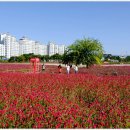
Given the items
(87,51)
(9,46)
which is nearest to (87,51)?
(87,51)

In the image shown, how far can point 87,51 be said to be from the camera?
26.7 metres

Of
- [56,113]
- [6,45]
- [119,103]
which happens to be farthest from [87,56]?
[6,45]

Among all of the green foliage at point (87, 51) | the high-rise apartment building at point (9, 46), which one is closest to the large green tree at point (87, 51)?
the green foliage at point (87, 51)

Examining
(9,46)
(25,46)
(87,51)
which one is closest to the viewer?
(87,51)

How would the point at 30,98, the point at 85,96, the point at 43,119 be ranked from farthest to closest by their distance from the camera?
the point at 85,96 < the point at 30,98 < the point at 43,119

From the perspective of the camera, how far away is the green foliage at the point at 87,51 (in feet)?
87.0

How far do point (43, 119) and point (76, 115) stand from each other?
1.82 ft

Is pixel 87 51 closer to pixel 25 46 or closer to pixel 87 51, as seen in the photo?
pixel 87 51

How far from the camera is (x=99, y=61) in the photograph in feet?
87.6

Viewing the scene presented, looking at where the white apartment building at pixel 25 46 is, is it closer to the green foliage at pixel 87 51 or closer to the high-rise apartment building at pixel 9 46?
the high-rise apartment building at pixel 9 46

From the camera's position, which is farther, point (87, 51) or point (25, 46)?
point (25, 46)

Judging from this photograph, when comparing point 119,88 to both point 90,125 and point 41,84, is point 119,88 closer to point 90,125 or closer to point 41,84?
point 41,84

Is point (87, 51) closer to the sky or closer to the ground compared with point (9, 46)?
closer to the ground

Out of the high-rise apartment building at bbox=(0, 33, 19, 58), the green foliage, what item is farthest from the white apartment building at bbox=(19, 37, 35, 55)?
the green foliage
